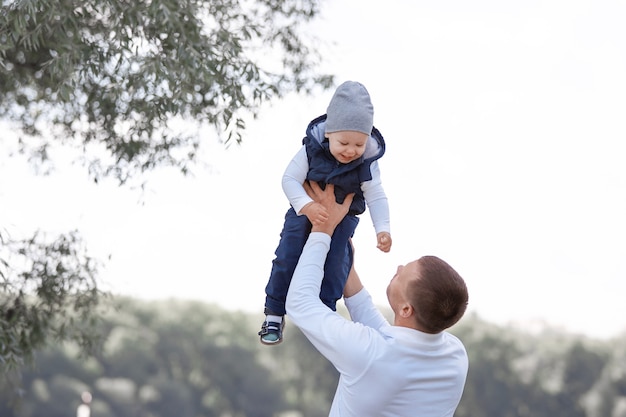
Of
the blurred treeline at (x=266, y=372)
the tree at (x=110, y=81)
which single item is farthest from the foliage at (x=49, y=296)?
the blurred treeline at (x=266, y=372)

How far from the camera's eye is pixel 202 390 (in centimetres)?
4803

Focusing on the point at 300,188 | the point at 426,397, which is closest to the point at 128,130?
the point at 300,188

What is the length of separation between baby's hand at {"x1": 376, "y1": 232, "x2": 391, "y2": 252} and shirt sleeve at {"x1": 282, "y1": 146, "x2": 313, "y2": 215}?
342 mm

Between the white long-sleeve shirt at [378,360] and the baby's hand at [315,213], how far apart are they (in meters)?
0.15

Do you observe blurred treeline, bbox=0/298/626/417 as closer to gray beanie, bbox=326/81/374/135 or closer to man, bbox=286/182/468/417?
gray beanie, bbox=326/81/374/135

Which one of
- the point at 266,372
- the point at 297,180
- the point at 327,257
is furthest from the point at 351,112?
the point at 266,372

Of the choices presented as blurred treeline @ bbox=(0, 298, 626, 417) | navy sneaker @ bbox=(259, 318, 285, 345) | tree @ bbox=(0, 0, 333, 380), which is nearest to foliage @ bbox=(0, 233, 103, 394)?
tree @ bbox=(0, 0, 333, 380)

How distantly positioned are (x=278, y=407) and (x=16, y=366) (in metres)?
42.6

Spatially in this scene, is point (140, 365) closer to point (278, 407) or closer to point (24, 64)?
point (278, 407)

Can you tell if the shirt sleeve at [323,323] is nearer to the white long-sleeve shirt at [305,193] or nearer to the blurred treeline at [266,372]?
the white long-sleeve shirt at [305,193]

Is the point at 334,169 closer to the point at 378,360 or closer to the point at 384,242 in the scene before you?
the point at 384,242

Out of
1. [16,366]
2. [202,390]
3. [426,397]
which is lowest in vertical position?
[426,397]

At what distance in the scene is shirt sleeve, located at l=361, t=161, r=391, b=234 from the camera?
314cm

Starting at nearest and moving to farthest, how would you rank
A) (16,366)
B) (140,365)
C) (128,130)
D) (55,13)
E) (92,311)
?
(55,13) < (16,366) < (128,130) < (92,311) < (140,365)
